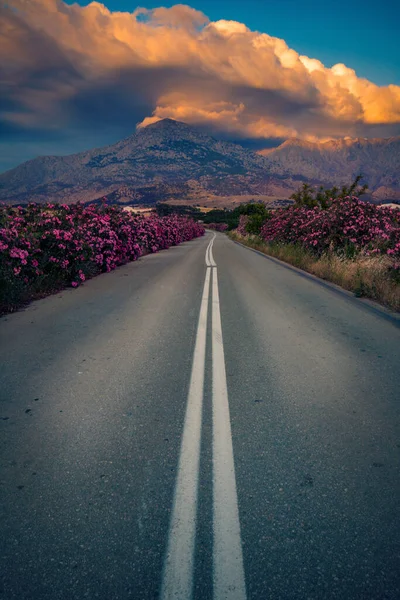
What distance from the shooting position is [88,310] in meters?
7.21

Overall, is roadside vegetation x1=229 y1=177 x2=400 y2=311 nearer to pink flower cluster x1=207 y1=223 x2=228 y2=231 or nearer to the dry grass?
the dry grass

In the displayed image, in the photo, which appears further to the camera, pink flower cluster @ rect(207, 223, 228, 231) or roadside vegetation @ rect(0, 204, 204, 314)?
pink flower cluster @ rect(207, 223, 228, 231)

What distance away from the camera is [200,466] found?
8.10 ft

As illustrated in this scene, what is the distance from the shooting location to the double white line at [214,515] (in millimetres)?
1640

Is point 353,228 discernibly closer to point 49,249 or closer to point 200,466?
point 49,249

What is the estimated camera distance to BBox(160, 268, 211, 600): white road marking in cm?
164

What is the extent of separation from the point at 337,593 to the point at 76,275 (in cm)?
1021

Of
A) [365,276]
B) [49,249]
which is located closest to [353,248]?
[365,276]

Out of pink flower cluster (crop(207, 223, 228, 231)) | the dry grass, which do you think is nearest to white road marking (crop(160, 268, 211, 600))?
the dry grass

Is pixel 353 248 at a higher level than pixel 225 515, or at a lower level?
higher

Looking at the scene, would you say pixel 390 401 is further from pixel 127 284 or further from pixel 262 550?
pixel 127 284

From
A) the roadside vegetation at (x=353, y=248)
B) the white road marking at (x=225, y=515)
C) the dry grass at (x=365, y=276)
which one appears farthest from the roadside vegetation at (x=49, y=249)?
the roadside vegetation at (x=353, y=248)

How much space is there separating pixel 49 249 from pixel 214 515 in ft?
29.5

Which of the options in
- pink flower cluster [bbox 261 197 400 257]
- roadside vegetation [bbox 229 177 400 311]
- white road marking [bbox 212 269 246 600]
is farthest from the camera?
pink flower cluster [bbox 261 197 400 257]
